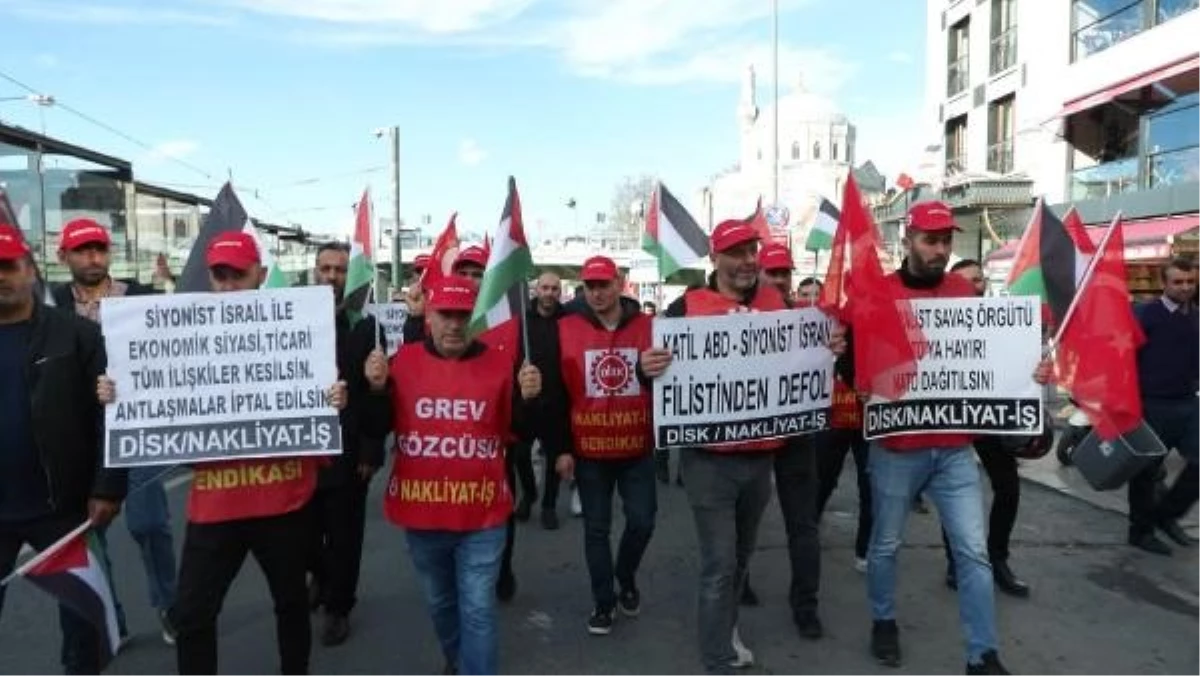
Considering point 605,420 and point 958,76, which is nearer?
point 605,420

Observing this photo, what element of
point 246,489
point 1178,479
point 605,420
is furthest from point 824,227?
point 246,489

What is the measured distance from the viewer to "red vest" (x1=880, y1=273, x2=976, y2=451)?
13.8 ft

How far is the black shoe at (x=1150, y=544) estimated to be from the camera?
618 cm

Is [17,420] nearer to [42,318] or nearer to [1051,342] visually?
[42,318]

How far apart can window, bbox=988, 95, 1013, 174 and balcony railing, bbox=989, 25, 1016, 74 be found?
0.83m

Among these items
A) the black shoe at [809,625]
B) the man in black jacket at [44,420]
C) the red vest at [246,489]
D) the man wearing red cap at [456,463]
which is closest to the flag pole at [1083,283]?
the black shoe at [809,625]

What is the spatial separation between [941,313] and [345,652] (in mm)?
3234

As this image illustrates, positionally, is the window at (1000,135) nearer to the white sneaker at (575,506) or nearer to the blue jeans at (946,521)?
the white sneaker at (575,506)

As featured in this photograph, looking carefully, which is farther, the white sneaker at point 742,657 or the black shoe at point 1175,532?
the black shoe at point 1175,532

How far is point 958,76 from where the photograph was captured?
27.4 meters

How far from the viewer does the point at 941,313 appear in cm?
429

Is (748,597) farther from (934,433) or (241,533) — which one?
(241,533)

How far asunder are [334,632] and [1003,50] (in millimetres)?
24827

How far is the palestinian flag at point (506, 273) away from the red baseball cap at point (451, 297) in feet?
0.80
